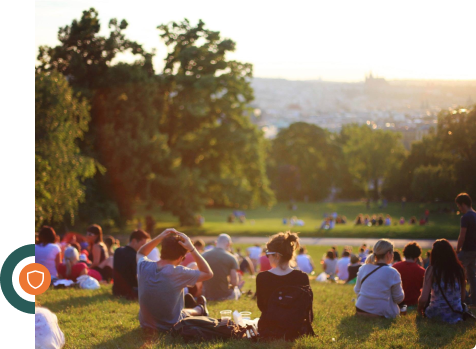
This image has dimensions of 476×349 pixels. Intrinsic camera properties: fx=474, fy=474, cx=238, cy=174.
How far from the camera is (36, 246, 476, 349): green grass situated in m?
5.66

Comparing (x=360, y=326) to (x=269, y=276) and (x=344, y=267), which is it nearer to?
(x=269, y=276)

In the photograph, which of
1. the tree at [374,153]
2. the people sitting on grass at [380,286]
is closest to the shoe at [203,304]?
the people sitting on grass at [380,286]

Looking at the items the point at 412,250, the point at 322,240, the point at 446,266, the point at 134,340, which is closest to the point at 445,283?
the point at 446,266

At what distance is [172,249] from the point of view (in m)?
5.68

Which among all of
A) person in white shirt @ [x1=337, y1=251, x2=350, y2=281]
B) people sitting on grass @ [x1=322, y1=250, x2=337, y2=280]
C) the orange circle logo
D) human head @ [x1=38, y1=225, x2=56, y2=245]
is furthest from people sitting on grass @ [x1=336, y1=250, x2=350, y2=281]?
the orange circle logo

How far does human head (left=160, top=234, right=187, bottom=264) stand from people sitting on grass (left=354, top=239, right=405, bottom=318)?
2895 mm

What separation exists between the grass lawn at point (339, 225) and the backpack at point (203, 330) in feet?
30.2

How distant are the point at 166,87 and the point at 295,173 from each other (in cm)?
3808

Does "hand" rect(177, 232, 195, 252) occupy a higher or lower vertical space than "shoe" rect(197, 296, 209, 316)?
higher

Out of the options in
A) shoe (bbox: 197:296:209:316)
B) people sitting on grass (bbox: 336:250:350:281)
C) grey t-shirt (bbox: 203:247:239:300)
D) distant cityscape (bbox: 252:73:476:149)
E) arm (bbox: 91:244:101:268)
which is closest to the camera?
shoe (bbox: 197:296:209:316)

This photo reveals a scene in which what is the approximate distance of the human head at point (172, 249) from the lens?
5.66m

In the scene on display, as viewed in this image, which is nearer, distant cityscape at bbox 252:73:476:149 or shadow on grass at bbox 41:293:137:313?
shadow on grass at bbox 41:293:137:313

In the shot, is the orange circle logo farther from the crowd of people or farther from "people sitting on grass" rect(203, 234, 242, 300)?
"people sitting on grass" rect(203, 234, 242, 300)

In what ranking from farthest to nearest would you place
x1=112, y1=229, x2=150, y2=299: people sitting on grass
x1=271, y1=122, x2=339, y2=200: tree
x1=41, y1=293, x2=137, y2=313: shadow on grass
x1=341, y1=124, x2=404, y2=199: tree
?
x1=271, y1=122, x2=339, y2=200: tree
x1=341, y1=124, x2=404, y2=199: tree
x1=112, y1=229, x2=150, y2=299: people sitting on grass
x1=41, y1=293, x2=137, y2=313: shadow on grass
